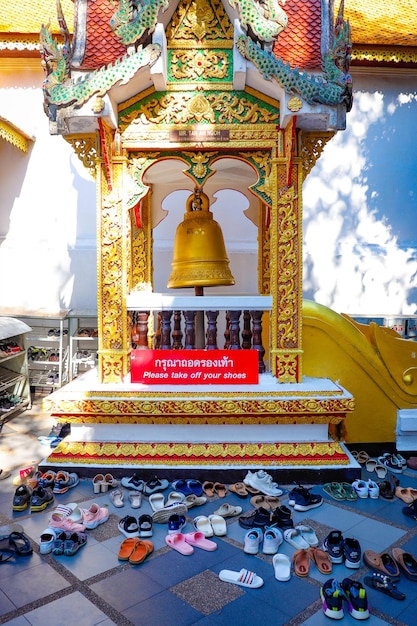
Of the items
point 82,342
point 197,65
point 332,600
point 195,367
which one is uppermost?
point 197,65

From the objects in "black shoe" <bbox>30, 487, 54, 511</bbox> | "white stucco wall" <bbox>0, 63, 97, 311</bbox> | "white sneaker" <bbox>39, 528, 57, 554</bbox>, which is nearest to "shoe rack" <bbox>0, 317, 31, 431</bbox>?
"white stucco wall" <bbox>0, 63, 97, 311</bbox>

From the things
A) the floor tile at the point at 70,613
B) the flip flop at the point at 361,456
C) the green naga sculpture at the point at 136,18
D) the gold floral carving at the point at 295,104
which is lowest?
the floor tile at the point at 70,613

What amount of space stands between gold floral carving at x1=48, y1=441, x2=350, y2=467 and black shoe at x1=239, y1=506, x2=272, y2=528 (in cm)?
76

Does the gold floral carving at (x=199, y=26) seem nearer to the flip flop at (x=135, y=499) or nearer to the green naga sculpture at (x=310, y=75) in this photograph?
the green naga sculpture at (x=310, y=75)

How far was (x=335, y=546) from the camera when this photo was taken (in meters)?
3.46

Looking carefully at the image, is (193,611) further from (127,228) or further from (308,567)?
(127,228)

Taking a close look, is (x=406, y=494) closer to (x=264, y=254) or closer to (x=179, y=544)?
(x=179, y=544)

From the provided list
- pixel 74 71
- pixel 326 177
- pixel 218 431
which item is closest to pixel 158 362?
pixel 218 431

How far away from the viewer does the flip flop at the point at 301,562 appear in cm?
322

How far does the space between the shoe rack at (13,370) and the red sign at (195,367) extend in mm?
2991

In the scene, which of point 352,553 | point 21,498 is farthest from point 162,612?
point 21,498

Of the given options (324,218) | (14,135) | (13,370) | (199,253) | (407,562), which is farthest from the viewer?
(324,218)

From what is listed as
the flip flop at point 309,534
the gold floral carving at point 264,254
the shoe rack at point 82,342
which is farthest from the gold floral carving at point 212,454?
the shoe rack at point 82,342

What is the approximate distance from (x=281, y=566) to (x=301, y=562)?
0.14m
